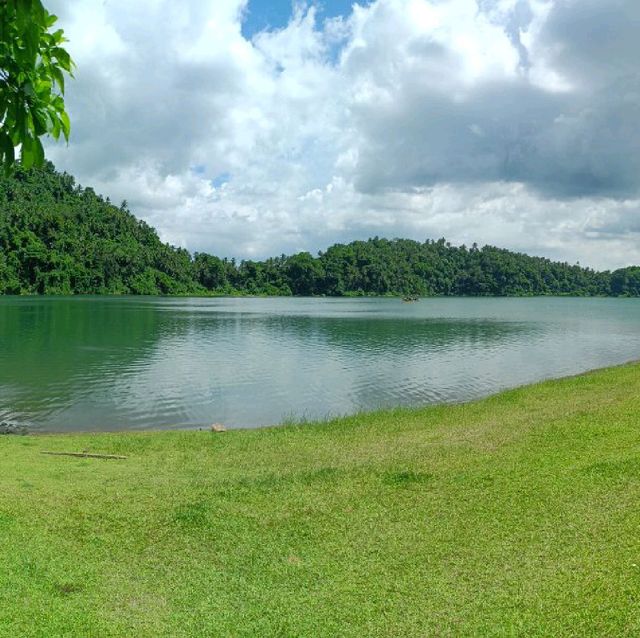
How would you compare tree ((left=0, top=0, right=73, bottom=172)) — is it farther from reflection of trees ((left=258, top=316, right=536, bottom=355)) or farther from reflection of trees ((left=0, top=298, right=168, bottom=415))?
reflection of trees ((left=258, top=316, right=536, bottom=355))

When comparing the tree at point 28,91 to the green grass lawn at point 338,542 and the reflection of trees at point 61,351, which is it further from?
the reflection of trees at point 61,351

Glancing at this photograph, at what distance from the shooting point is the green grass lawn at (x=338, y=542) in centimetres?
633

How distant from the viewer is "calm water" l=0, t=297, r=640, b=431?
26953 millimetres

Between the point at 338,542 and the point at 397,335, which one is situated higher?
the point at 338,542

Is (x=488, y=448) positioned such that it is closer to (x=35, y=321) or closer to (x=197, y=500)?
(x=197, y=500)

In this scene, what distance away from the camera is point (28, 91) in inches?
120

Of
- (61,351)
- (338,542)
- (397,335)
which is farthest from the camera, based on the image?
(397,335)

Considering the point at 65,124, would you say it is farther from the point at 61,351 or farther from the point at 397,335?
the point at 397,335

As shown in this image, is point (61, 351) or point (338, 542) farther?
point (61, 351)

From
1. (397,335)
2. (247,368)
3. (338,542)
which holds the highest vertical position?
(338,542)

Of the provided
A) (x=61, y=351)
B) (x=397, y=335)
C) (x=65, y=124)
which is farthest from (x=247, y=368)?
(x=65, y=124)

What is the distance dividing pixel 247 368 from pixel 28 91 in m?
36.7

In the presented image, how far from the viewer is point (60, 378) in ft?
110

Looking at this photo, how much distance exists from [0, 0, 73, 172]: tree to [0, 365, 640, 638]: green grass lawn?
4981 mm
